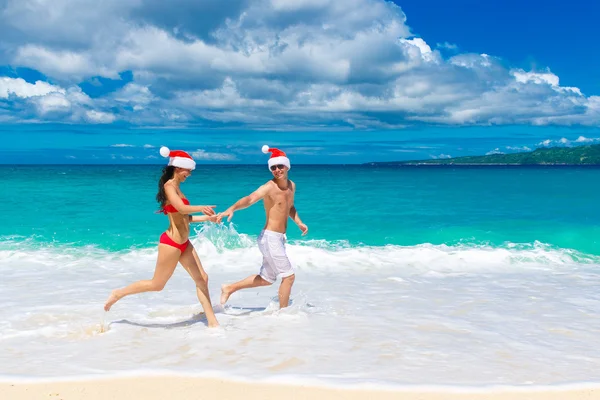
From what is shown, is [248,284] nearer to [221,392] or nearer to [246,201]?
[246,201]

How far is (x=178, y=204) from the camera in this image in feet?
18.4

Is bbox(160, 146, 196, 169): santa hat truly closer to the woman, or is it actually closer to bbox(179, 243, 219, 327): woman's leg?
the woman

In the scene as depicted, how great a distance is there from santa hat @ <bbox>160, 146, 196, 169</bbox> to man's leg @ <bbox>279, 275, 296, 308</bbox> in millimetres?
1816

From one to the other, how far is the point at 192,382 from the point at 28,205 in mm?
24762

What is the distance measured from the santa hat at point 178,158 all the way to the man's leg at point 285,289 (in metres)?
1.82

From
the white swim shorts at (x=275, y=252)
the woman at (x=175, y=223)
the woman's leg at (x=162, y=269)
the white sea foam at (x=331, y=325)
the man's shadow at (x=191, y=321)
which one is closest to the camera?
the white sea foam at (x=331, y=325)

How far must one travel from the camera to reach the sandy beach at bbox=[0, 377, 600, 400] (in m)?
4.19

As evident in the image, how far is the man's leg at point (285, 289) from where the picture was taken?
662 centimetres

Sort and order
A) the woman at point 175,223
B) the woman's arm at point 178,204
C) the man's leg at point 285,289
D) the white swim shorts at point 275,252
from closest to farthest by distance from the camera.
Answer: the woman's arm at point 178,204 < the woman at point 175,223 < the white swim shorts at point 275,252 < the man's leg at point 285,289

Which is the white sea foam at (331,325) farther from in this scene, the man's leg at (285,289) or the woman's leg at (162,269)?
the woman's leg at (162,269)

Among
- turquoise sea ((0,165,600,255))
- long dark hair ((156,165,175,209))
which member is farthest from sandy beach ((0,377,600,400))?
turquoise sea ((0,165,600,255))

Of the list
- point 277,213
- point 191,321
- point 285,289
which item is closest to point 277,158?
point 277,213

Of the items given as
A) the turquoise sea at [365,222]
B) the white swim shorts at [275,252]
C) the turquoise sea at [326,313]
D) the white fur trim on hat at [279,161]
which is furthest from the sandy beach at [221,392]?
the turquoise sea at [365,222]

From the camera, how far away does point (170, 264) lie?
5906 mm
